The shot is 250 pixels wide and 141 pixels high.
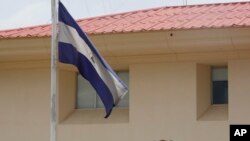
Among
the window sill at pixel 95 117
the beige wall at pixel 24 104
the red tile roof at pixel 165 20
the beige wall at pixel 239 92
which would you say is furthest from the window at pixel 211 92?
the beige wall at pixel 24 104

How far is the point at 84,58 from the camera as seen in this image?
37.3 feet

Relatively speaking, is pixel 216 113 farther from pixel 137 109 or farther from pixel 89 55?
pixel 89 55

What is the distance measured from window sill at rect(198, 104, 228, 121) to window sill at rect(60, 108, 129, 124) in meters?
1.62

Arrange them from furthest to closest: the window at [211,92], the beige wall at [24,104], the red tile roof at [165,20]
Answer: the beige wall at [24,104] < the window at [211,92] < the red tile roof at [165,20]

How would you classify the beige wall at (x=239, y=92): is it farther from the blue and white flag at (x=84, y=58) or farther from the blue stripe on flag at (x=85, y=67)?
the blue stripe on flag at (x=85, y=67)

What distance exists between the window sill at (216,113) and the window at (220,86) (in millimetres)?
153

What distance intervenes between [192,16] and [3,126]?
472cm

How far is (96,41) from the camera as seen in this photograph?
1461cm

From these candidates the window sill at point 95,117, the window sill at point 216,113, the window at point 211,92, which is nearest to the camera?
the window sill at point 216,113

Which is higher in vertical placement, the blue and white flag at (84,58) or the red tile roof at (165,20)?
the red tile roof at (165,20)

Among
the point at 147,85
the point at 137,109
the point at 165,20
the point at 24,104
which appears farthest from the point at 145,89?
the point at 24,104

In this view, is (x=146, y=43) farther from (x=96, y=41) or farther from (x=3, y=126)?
Answer: (x=3, y=126)

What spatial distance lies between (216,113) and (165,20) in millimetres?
2144

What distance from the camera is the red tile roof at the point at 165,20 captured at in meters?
14.1
